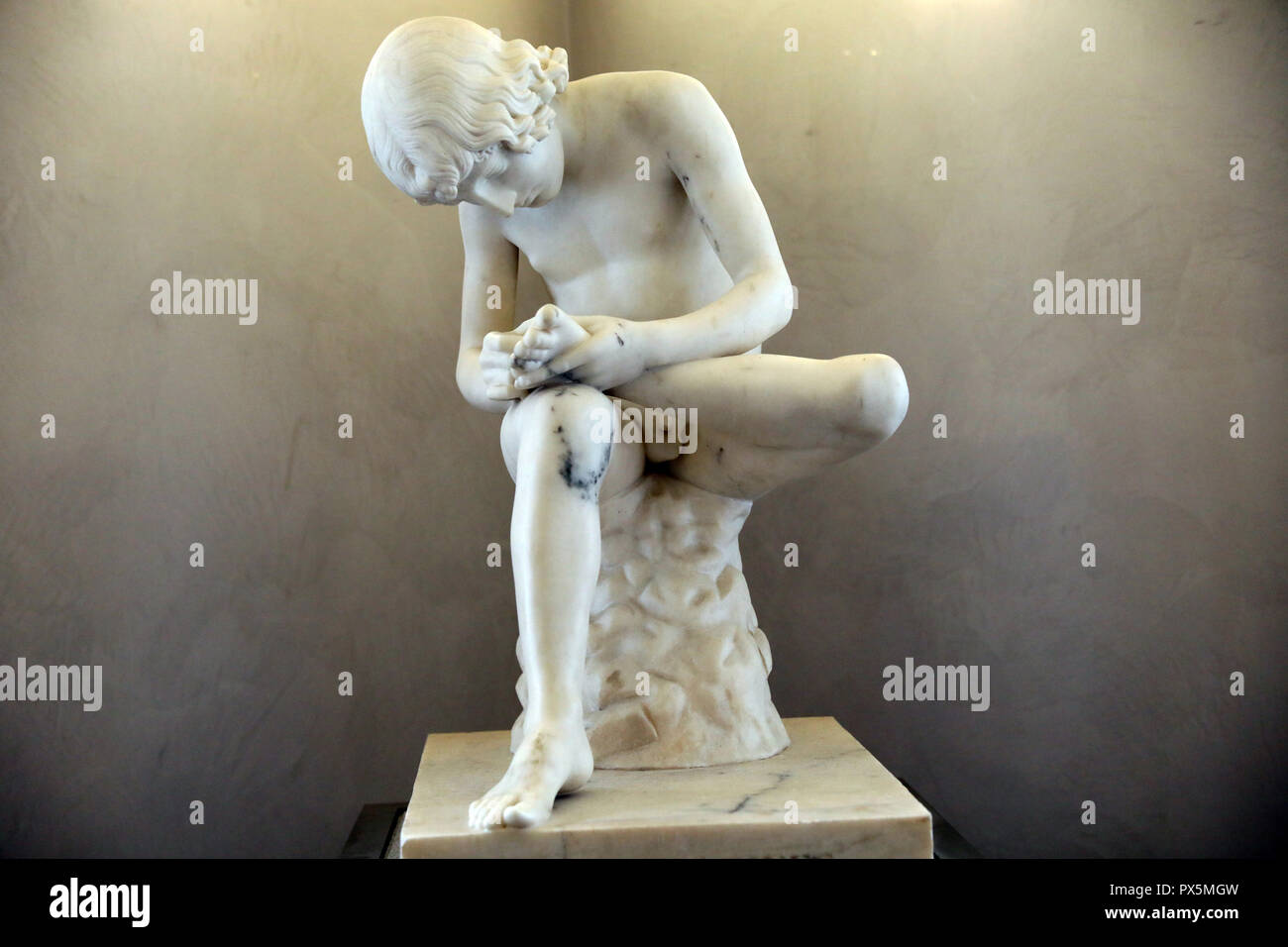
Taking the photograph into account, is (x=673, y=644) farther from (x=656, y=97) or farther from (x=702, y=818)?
(x=656, y=97)

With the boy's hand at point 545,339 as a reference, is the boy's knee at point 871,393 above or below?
below

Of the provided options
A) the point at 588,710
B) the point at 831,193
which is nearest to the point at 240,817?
the point at 588,710

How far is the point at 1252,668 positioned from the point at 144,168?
2257 mm

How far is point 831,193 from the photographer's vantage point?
2727 millimetres

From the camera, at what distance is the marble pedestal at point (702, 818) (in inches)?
60.5

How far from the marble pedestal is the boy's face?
789mm

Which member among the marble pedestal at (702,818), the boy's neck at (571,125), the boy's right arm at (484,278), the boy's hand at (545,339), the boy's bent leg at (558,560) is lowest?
the marble pedestal at (702,818)

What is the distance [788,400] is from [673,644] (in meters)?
0.39

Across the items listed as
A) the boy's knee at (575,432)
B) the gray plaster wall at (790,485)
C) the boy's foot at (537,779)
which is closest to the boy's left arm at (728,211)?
the boy's knee at (575,432)

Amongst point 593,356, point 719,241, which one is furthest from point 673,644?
point 719,241

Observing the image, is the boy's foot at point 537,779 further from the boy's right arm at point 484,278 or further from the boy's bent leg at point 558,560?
the boy's right arm at point 484,278

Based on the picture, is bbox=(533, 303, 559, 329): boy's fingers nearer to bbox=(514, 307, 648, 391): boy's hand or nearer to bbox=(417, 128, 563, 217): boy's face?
bbox=(514, 307, 648, 391): boy's hand

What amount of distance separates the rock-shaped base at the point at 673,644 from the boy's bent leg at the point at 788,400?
6.5 inches

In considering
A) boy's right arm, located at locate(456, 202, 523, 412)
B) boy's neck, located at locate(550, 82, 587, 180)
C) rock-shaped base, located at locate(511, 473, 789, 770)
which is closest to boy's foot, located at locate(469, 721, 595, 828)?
rock-shaped base, located at locate(511, 473, 789, 770)
